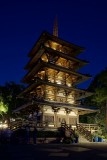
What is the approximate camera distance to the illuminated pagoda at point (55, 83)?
37.7 meters

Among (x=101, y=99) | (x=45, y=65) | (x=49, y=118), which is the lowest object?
(x=49, y=118)

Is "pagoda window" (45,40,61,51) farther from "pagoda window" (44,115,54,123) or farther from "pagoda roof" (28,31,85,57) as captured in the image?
"pagoda window" (44,115,54,123)

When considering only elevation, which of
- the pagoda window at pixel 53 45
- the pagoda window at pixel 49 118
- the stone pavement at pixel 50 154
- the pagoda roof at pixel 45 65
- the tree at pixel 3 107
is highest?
the pagoda window at pixel 53 45

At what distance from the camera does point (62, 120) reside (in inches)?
1540

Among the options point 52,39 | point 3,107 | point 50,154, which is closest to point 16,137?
point 50,154

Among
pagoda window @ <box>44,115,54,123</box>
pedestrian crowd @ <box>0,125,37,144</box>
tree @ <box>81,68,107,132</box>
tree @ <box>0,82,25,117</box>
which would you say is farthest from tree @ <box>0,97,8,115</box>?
pedestrian crowd @ <box>0,125,37,144</box>

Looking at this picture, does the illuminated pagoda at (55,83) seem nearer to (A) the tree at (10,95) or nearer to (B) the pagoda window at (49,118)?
(B) the pagoda window at (49,118)

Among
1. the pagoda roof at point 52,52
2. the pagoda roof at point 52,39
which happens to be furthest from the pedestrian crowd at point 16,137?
the pagoda roof at point 52,39

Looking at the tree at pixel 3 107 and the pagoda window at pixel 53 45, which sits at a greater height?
the pagoda window at pixel 53 45

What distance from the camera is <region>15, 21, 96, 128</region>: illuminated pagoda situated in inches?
1483

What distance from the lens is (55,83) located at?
38.8m

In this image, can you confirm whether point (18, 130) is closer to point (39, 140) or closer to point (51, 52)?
point (39, 140)

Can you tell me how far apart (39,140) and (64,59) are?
60.3 ft

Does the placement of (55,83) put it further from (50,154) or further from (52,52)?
(50,154)
